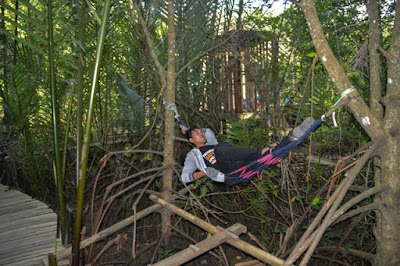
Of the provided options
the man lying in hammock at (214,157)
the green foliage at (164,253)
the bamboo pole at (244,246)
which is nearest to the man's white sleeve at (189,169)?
the man lying in hammock at (214,157)

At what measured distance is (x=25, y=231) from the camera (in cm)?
241

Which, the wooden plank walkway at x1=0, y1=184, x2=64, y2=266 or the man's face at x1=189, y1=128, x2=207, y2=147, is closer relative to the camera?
the wooden plank walkway at x1=0, y1=184, x2=64, y2=266

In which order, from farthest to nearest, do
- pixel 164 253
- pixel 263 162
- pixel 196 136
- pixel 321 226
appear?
pixel 164 253, pixel 196 136, pixel 263 162, pixel 321 226

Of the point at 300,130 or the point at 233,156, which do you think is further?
the point at 233,156

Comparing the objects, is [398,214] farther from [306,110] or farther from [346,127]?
[346,127]

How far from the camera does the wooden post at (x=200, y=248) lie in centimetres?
184

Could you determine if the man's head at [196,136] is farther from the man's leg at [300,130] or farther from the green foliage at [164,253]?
the green foliage at [164,253]

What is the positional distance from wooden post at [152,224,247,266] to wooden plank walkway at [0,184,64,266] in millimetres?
699

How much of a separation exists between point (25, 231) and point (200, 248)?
4.24 feet

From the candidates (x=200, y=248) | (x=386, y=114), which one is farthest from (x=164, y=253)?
(x=386, y=114)

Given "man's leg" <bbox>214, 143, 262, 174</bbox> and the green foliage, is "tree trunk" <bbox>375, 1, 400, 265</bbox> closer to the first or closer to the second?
"man's leg" <bbox>214, 143, 262, 174</bbox>

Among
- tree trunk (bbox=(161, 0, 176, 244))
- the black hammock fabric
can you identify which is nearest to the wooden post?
the black hammock fabric

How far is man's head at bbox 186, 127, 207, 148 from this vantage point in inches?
105

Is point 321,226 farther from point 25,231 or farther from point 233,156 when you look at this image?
point 25,231
